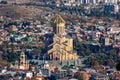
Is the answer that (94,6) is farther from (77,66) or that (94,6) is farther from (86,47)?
(77,66)

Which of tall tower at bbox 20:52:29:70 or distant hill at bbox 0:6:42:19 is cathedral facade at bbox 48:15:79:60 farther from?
distant hill at bbox 0:6:42:19

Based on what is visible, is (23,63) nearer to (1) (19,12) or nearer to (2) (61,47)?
(2) (61,47)

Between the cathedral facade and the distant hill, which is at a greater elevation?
the cathedral facade

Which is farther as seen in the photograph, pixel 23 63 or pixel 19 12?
pixel 19 12

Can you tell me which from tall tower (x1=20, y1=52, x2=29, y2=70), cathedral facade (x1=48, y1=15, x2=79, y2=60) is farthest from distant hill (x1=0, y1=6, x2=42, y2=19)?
tall tower (x1=20, y1=52, x2=29, y2=70)

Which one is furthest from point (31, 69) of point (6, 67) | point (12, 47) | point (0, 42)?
point (0, 42)

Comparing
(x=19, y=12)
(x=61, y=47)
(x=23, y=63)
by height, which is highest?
(x=23, y=63)

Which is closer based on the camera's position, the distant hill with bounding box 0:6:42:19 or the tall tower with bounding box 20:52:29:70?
the tall tower with bounding box 20:52:29:70

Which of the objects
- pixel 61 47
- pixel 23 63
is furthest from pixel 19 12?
pixel 23 63
